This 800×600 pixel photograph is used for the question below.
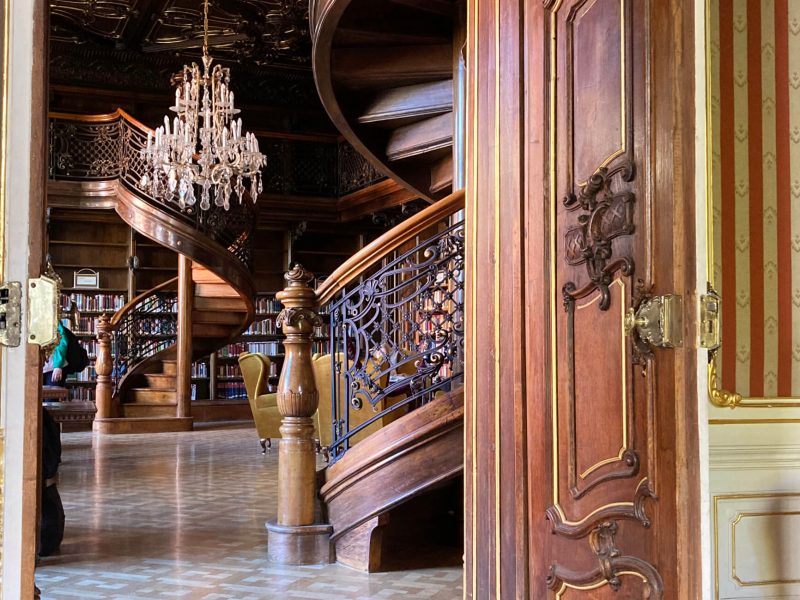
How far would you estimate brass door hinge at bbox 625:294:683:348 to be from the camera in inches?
66.7

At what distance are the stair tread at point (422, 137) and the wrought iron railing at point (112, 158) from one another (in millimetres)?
4580

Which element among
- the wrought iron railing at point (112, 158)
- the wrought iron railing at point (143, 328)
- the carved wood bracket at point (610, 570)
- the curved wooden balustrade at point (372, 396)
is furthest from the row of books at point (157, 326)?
the carved wood bracket at point (610, 570)

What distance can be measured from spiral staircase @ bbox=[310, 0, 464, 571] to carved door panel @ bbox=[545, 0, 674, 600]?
1.98 m

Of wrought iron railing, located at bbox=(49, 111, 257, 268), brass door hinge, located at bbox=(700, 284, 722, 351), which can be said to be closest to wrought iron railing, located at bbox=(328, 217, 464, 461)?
brass door hinge, located at bbox=(700, 284, 722, 351)

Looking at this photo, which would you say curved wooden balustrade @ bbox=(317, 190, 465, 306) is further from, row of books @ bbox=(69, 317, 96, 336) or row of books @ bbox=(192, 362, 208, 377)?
row of books @ bbox=(192, 362, 208, 377)

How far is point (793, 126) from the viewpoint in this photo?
282 cm

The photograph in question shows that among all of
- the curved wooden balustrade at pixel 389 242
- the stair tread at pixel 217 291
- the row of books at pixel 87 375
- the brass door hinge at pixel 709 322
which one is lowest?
the row of books at pixel 87 375

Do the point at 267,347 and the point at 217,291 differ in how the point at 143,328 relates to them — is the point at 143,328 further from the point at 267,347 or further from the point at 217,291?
the point at 267,347

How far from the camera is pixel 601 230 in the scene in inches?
78.4

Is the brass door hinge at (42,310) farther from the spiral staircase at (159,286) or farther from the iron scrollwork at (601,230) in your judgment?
the spiral staircase at (159,286)

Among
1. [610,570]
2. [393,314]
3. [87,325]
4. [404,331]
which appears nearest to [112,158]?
[87,325]

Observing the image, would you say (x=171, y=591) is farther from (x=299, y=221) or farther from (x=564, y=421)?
(x=299, y=221)

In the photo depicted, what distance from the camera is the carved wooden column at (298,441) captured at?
446cm

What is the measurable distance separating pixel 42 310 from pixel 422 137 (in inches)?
212
